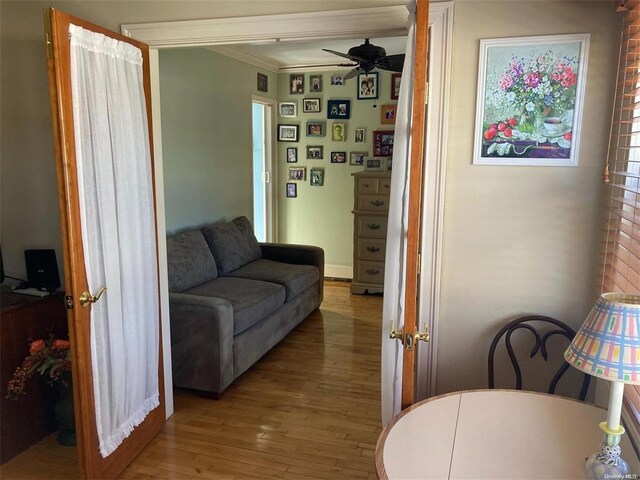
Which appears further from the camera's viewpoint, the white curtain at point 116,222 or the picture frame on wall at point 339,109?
the picture frame on wall at point 339,109

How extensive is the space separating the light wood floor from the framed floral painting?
1.67 m

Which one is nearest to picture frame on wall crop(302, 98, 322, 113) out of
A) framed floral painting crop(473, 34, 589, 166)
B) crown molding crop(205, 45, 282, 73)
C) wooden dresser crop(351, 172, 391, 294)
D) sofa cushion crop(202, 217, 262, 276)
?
crown molding crop(205, 45, 282, 73)

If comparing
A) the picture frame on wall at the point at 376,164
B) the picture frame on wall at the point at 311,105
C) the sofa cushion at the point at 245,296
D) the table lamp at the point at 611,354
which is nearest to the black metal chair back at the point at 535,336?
the table lamp at the point at 611,354

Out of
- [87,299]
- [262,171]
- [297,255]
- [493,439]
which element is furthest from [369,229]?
[493,439]

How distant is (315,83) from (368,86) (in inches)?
25.0

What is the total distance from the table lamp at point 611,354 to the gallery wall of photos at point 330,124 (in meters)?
4.56

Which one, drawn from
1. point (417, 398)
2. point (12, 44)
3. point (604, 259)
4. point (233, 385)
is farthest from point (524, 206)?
point (12, 44)

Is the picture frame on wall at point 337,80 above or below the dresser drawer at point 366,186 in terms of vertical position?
above

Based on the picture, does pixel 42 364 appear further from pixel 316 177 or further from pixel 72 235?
pixel 316 177

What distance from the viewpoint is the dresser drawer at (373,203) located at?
17.7ft

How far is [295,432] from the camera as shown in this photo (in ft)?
9.52

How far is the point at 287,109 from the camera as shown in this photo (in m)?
Result: 6.09

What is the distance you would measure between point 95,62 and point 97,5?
1.97ft

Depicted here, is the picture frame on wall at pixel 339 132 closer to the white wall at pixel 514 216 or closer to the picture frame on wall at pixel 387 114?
the picture frame on wall at pixel 387 114
